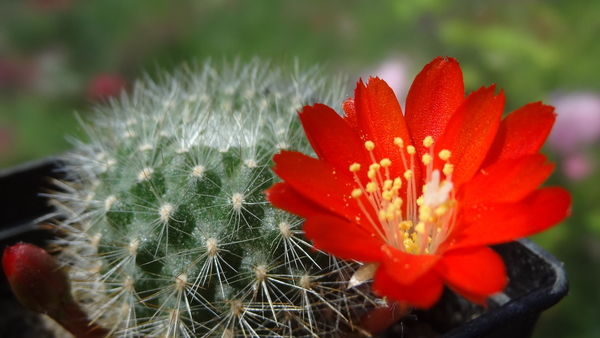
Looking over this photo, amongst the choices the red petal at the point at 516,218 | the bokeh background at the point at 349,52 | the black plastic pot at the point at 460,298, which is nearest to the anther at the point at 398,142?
the red petal at the point at 516,218

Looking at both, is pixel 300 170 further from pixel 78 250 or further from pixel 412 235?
pixel 78 250

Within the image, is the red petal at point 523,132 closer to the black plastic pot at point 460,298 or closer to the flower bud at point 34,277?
the black plastic pot at point 460,298

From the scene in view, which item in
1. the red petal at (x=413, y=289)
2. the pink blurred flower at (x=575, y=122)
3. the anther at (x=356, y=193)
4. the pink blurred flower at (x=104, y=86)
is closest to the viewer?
the red petal at (x=413, y=289)

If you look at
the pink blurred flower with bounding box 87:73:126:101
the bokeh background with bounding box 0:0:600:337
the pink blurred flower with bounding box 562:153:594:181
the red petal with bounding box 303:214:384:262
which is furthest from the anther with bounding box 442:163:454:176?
the pink blurred flower with bounding box 87:73:126:101

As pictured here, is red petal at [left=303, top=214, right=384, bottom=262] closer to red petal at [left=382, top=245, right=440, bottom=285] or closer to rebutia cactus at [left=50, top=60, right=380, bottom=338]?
red petal at [left=382, top=245, right=440, bottom=285]

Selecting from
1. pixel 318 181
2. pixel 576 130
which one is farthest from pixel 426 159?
pixel 576 130

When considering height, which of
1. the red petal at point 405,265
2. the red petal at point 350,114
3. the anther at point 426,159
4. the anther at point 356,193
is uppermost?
the red petal at point 350,114
